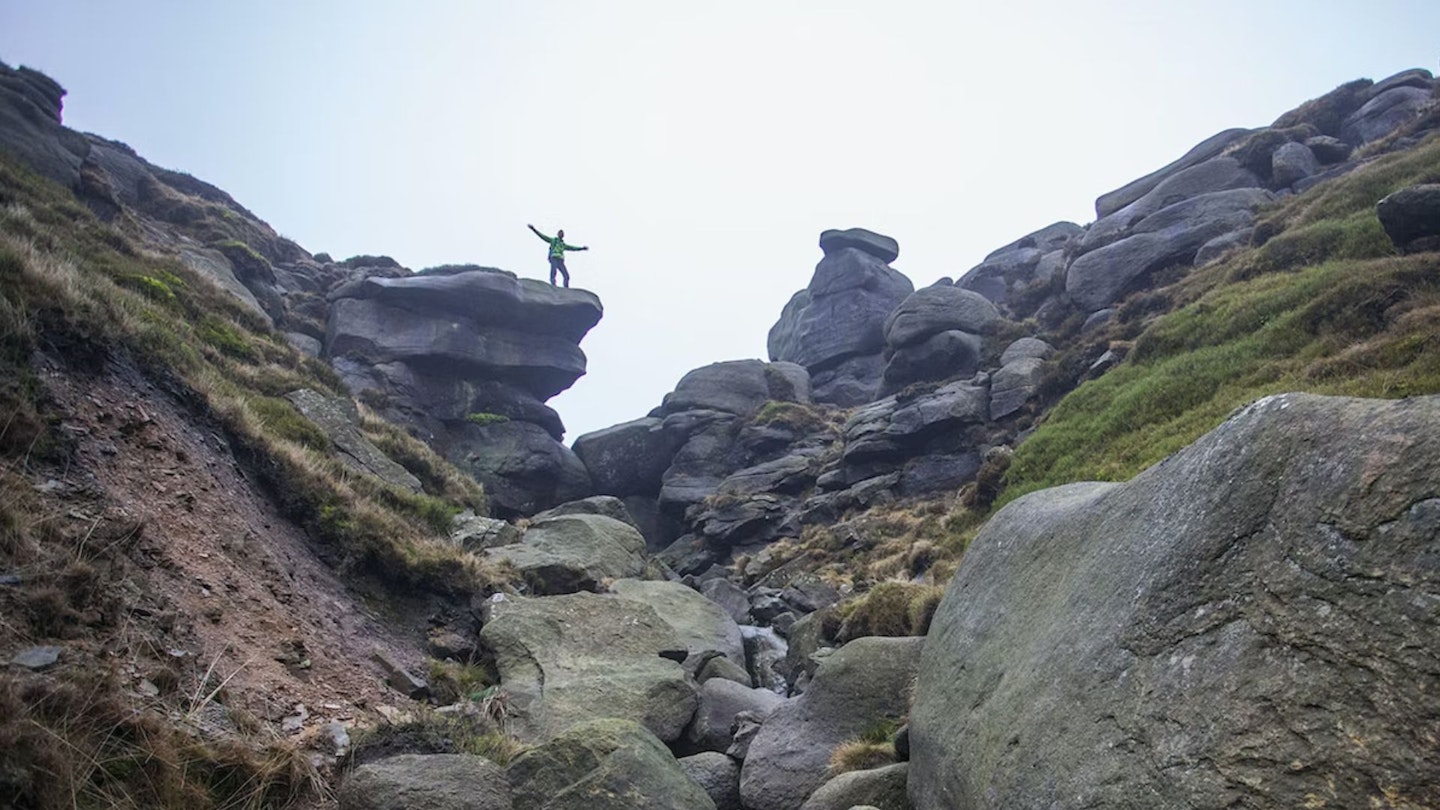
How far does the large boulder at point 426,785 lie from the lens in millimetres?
7215

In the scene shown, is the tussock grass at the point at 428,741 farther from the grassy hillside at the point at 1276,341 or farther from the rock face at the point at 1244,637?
the grassy hillside at the point at 1276,341

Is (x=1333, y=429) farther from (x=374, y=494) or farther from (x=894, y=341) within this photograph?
(x=894, y=341)

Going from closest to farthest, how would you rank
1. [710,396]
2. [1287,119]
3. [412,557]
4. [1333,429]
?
[1333,429] → [412,557] → [1287,119] → [710,396]

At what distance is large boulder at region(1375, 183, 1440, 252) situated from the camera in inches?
969

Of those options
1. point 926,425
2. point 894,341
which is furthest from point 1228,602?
point 894,341

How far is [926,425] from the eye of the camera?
4475 cm

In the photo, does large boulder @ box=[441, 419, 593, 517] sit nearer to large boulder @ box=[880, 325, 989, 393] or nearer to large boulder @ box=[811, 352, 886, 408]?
large boulder @ box=[811, 352, 886, 408]

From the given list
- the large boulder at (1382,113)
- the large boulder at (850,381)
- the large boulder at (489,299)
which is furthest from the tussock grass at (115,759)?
the large boulder at (1382,113)

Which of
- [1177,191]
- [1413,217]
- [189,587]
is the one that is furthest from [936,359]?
[189,587]

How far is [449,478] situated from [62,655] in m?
24.3

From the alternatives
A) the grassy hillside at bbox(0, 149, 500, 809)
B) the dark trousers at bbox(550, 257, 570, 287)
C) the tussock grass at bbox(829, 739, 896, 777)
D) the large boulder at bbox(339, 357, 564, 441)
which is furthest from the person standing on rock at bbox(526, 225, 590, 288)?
the tussock grass at bbox(829, 739, 896, 777)

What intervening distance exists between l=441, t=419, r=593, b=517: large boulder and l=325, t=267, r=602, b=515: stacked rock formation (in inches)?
3.4

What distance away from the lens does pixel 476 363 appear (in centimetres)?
6178

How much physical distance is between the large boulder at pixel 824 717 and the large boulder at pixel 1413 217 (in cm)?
2528
